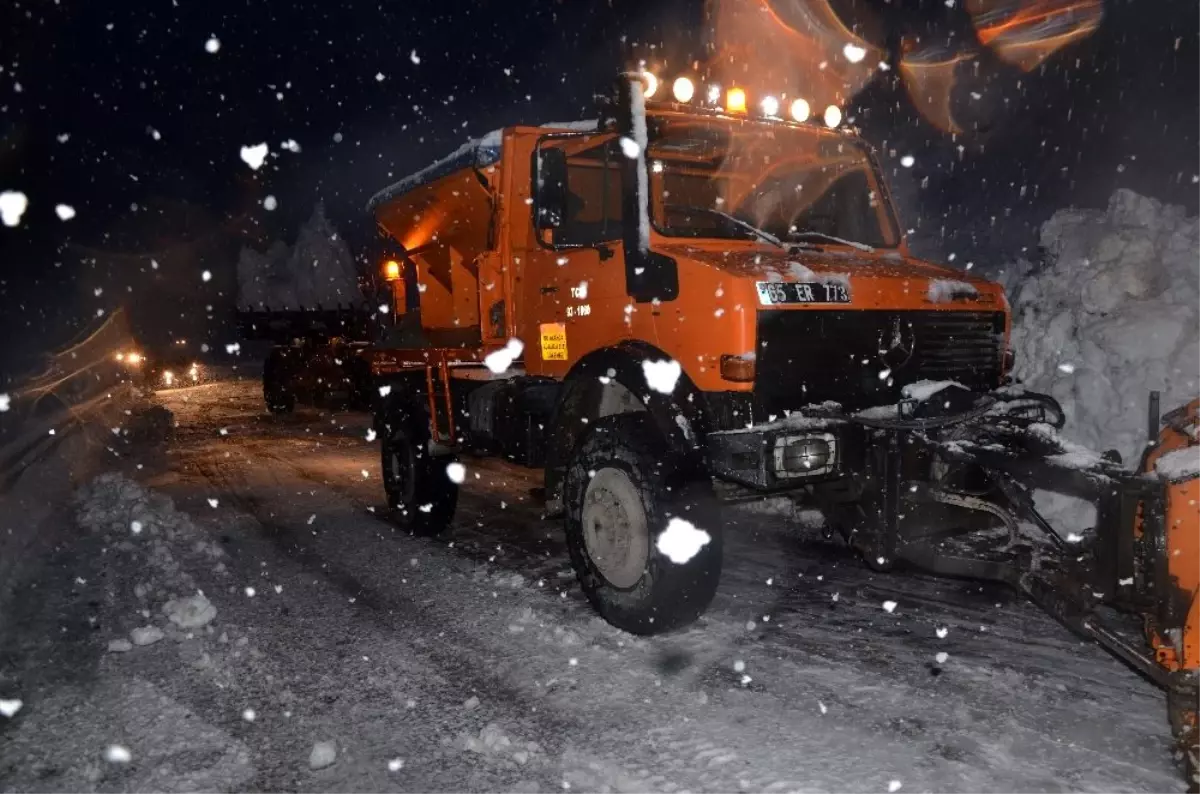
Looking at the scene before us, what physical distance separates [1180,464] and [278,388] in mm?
18577

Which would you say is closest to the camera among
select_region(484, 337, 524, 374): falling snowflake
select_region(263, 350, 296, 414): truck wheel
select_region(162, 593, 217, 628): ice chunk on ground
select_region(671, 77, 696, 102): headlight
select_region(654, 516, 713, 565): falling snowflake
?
select_region(654, 516, 713, 565): falling snowflake

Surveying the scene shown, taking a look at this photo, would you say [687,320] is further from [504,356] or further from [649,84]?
[504,356]

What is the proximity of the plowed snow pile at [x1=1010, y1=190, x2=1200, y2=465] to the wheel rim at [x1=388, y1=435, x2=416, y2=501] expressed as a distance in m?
5.96

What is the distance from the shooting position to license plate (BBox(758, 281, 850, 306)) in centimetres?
396

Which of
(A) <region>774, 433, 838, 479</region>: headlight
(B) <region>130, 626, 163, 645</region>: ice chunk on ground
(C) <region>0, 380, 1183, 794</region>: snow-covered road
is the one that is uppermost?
(A) <region>774, 433, 838, 479</region>: headlight

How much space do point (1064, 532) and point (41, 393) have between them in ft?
74.2

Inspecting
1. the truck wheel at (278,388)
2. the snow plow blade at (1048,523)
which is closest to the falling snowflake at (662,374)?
the snow plow blade at (1048,523)

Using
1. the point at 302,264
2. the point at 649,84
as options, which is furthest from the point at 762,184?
the point at 302,264

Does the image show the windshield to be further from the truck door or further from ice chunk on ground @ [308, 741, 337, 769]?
ice chunk on ground @ [308, 741, 337, 769]

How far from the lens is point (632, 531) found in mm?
4305

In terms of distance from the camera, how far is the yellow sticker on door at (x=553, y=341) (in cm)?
523

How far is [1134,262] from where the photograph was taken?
8.10 metres

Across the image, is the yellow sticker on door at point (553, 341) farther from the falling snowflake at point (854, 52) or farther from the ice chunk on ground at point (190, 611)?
the falling snowflake at point (854, 52)

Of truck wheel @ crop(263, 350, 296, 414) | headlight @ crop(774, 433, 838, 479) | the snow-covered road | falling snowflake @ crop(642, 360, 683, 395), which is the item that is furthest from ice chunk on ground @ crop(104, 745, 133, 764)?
truck wheel @ crop(263, 350, 296, 414)
